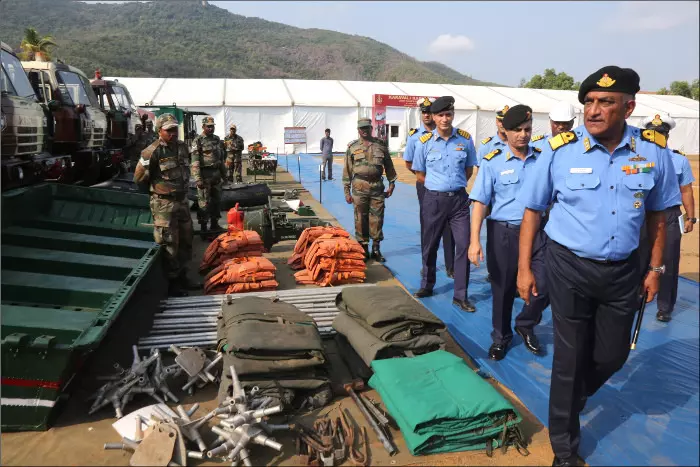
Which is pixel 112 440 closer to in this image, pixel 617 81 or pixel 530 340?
pixel 530 340

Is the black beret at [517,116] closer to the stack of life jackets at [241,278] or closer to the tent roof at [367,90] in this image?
the stack of life jackets at [241,278]

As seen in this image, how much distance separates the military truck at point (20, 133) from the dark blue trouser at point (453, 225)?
15.0ft

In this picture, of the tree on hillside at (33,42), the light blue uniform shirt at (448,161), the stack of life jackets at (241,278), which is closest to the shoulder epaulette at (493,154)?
the light blue uniform shirt at (448,161)

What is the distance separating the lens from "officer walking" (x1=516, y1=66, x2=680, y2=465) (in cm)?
225

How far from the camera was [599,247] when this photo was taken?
7.41ft

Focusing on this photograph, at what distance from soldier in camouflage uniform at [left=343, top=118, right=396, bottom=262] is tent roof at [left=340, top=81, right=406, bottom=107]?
21997 millimetres

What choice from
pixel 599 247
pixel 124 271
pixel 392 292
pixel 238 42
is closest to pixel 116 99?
pixel 124 271

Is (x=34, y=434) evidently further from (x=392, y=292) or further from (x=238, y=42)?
(x=238, y=42)

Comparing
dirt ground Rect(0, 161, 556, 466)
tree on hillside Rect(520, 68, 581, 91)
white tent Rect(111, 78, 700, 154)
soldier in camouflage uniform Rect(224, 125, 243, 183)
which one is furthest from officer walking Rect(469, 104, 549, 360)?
tree on hillside Rect(520, 68, 581, 91)

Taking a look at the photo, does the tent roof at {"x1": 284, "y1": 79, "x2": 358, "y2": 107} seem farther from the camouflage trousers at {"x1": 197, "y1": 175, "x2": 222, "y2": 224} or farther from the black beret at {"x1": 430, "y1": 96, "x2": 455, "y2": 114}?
the black beret at {"x1": 430, "y1": 96, "x2": 455, "y2": 114}

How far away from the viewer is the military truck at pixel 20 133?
5.25 m

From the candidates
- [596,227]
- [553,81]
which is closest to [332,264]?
[596,227]

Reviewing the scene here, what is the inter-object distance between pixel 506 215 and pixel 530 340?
110 centimetres

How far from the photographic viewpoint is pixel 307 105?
26484mm
